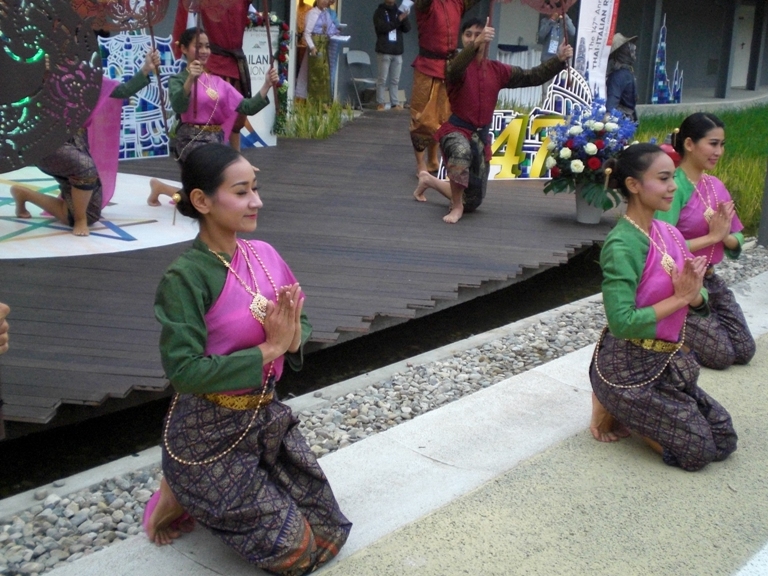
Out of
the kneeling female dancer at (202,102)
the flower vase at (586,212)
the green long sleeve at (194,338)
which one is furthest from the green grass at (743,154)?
the green long sleeve at (194,338)

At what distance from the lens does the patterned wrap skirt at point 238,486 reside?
2.86m

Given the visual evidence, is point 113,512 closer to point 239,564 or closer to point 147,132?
point 239,564

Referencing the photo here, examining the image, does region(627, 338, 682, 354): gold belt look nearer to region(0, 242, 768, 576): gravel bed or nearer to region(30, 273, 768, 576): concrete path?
region(30, 273, 768, 576): concrete path

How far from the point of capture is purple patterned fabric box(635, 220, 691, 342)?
374cm

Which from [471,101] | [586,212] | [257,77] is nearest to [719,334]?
[586,212]

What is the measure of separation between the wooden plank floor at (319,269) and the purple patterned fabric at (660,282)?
166cm

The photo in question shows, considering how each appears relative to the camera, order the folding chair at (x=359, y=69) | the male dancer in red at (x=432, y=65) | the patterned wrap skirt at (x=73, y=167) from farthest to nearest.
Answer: the folding chair at (x=359, y=69), the male dancer in red at (x=432, y=65), the patterned wrap skirt at (x=73, y=167)

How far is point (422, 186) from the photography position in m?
8.17

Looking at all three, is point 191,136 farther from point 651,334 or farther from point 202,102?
point 651,334

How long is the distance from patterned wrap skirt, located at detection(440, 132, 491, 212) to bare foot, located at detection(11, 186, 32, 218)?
3.16 meters

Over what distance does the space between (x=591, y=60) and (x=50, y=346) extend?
7750 millimetres

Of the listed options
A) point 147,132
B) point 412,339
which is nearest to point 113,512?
point 412,339

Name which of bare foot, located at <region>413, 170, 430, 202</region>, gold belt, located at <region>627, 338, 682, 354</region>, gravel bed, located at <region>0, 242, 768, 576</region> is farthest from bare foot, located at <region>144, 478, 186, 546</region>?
bare foot, located at <region>413, 170, 430, 202</region>

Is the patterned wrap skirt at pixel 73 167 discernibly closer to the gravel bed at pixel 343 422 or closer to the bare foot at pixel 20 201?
the bare foot at pixel 20 201
